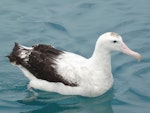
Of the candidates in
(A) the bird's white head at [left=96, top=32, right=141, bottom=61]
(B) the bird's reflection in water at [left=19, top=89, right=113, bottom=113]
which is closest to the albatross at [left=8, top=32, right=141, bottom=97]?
(A) the bird's white head at [left=96, top=32, right=141, bottom=61]

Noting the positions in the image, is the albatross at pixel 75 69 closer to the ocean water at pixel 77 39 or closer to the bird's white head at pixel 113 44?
the bird's white head at pixel 113 44

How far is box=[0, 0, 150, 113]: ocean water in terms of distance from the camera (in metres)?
9.61

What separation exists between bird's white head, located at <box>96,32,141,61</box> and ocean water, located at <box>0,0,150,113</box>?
0.98 m

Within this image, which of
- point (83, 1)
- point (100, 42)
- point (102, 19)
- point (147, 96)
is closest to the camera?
point (100, 42)

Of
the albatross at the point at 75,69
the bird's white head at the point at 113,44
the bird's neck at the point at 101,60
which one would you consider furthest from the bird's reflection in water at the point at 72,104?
the bird's white head at the point at 113,44

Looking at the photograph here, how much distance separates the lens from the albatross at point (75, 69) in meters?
9.20

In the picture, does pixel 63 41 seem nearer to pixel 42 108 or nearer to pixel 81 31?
pixel 81 31

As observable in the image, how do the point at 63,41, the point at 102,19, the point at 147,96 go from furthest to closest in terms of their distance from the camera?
the point at 102,19 < the point at 63,41 < the point at 147,96

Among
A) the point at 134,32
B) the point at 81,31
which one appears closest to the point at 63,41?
the point at 81,31

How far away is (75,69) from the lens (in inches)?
370

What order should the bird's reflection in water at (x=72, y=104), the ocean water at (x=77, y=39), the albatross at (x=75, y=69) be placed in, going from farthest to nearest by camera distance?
the ocean water at (x=77, y=39) → the bird's reflection in water at (x=72, y=104) → the albatross at (x=75, y=69)

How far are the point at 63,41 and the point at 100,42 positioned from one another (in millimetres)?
2844

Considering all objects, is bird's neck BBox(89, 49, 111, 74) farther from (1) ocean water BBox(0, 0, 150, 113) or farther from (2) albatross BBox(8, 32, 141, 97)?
(1) ocean water BBox(0, 0, 150, 113)

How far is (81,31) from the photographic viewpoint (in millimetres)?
12336
